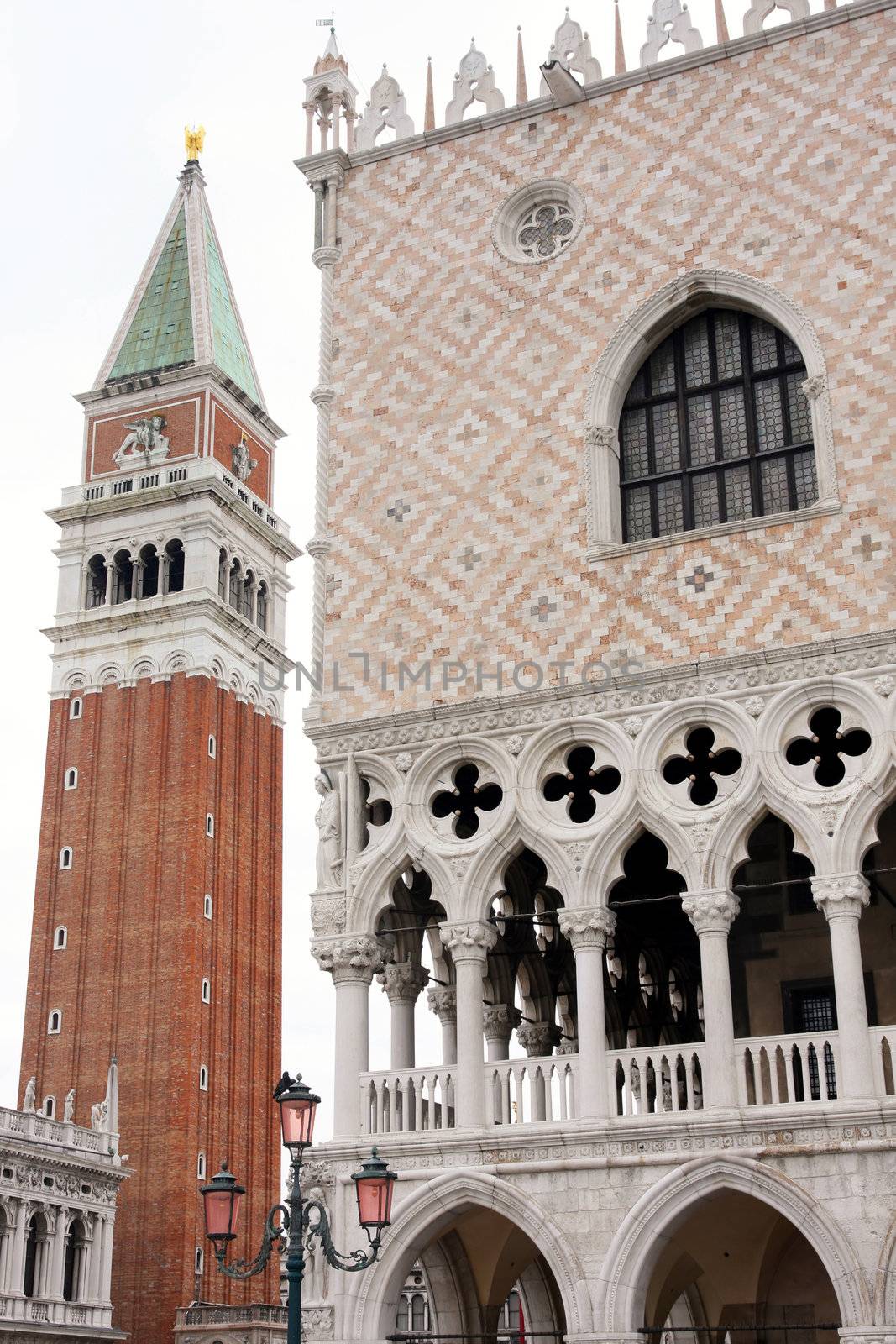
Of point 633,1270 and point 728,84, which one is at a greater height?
point 728,84

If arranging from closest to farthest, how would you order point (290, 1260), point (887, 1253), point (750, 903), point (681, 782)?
point (290, 1260), point (887, 1253), point (681, 782), point (750, 903)

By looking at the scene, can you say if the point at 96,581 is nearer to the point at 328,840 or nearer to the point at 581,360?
the point at 581,360

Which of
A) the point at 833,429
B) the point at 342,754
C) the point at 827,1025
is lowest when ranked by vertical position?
the point at 827,1025

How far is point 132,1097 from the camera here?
186ft

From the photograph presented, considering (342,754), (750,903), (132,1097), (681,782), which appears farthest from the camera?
(132,1097)

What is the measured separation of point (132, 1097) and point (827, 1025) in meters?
39.2

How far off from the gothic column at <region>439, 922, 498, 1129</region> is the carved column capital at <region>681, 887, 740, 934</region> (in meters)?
2.50

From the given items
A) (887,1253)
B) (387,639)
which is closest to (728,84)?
(387,639)

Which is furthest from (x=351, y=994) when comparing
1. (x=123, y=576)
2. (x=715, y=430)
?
(x=123, y=576)

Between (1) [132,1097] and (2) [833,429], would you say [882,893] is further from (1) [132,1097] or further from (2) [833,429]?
(1) [132,1097]

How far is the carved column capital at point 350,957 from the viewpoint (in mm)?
20016

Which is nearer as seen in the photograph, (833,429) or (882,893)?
(833,429)

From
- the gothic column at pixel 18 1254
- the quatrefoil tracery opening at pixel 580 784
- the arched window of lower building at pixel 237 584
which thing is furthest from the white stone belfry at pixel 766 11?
the arched window of lower building at pixel 237 584

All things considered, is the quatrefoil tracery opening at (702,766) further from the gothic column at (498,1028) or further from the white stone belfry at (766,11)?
the white stone belfry at (766,11)
